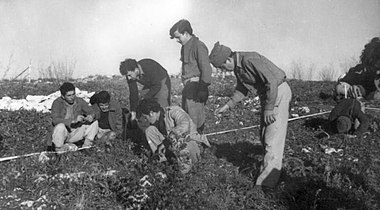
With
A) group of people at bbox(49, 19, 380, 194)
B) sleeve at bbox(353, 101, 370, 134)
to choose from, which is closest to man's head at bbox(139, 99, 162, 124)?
group of people at bbox(49, 19, 380, 194)

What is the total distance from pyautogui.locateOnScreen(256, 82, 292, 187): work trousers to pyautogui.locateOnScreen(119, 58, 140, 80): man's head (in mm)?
2293

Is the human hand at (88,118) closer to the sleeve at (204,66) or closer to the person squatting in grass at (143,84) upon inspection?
the person squatting in grass at (143,84)

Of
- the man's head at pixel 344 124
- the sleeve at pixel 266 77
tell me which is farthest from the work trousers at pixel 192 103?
the man's head at pixel 344 124

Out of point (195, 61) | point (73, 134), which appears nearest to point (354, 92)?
point (195, 61)

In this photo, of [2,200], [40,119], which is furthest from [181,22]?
[40,119]

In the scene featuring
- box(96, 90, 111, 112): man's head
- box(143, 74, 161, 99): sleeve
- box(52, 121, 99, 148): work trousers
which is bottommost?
box(52, 121, 99, 148): work trousers

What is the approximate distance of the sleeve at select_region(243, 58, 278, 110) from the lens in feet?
13.5

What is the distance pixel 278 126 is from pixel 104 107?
3218 millimetres

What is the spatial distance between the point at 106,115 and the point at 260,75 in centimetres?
331

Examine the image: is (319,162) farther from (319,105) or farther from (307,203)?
(319,105)

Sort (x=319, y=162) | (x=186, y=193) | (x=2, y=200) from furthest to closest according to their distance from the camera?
(x=319, y=162)
(x=2, y=200)
(x=186, y=193)

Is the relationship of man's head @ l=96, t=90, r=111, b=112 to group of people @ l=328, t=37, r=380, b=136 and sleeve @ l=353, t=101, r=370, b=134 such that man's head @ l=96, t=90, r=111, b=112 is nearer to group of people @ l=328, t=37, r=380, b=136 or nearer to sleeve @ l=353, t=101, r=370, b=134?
group of people @ l=328, t=37, r=380, b=136

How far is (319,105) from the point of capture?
10156mm

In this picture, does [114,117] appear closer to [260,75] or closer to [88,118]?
[88,118]
